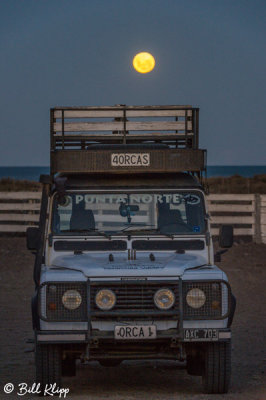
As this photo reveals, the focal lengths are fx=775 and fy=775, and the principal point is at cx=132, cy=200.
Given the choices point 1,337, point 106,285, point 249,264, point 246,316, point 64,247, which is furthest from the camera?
point 249,264

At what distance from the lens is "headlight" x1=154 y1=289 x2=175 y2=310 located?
7.13 metres

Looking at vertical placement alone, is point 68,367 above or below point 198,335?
below

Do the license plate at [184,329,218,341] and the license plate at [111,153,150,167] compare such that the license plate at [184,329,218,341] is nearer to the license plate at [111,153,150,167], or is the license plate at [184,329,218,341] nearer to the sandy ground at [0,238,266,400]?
the sandy ground at [0,238,266,400]

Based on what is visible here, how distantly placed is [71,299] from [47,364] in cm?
68

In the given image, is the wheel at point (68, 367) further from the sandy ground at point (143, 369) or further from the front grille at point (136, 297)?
the front grille at point (136, 297)

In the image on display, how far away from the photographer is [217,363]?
7.29 m

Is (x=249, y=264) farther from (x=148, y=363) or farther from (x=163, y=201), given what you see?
(x=163, y=201)

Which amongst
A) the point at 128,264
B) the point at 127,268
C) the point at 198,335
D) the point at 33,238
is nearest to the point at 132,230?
the point at 128,264

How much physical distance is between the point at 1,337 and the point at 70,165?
12.3ft

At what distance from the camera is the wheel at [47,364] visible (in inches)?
285

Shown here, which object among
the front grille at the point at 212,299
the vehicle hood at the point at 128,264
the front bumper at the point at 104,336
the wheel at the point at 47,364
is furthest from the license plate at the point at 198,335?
the wheel at the point at 47,364

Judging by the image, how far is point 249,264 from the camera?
19.4m

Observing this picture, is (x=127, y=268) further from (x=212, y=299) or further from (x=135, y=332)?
(x=212, y=299)

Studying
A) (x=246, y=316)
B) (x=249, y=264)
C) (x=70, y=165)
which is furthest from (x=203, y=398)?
(x=249, y=264)
